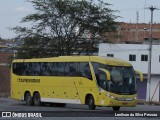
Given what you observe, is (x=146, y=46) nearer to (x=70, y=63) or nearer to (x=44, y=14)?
Result: (x=44, y=14)

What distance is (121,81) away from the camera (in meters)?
29.5

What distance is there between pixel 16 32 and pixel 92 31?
9273 mm

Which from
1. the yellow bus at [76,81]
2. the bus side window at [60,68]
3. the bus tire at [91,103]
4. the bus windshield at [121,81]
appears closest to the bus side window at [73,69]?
the yellow bus at [76,81]

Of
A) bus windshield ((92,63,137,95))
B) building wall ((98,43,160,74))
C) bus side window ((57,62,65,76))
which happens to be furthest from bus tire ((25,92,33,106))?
building wall ((98,43,160,74))

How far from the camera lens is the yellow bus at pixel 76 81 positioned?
2927cm

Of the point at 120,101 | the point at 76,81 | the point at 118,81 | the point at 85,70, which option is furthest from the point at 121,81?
the point at 76,81

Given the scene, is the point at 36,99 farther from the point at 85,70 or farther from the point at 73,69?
the point at 85,70

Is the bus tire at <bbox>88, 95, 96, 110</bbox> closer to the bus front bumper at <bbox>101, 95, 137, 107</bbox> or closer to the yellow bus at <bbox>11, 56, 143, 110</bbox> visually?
the yellow bus at <bbox>11, 56, 143, 110</bbox>

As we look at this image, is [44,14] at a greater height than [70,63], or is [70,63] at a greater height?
[44,14]

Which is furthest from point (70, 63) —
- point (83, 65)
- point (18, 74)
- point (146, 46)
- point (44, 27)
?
point (146, 46)

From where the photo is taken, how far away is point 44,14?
196 ft

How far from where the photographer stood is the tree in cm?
5962

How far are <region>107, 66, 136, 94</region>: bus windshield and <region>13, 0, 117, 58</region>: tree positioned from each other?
29989mm

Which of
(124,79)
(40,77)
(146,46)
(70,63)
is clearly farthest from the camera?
(146,46)
